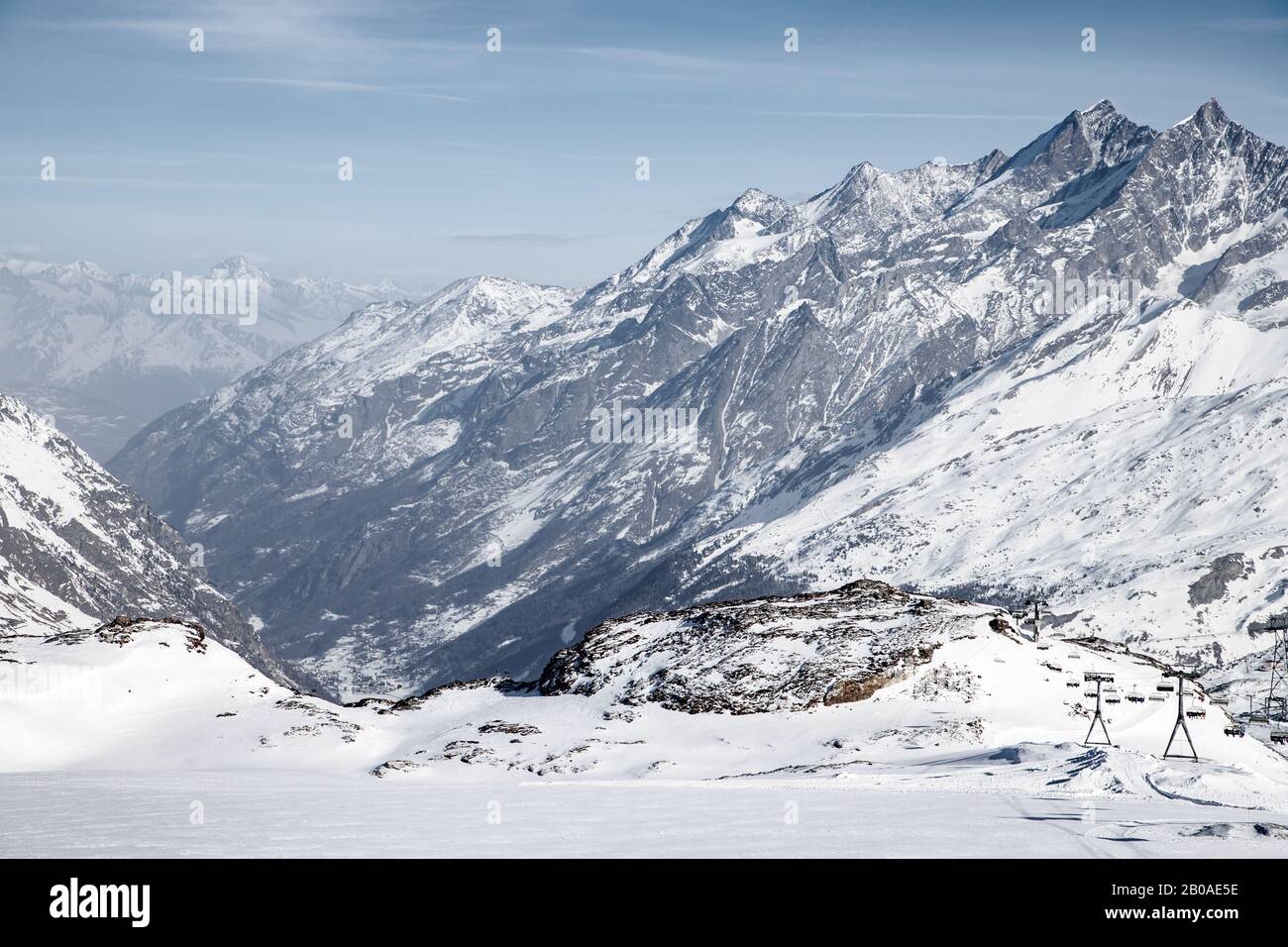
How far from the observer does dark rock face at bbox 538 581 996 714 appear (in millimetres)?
83938

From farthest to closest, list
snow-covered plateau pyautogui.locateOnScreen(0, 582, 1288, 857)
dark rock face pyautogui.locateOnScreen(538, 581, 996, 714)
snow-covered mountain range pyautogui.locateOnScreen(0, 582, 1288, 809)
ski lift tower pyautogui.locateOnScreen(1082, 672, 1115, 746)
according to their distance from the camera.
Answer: dark rock face pyautogui.locateOnScreen(538, 581, 996, 714)
snow-covered mountain range pyautogui.locateOnScreen(0, 582, 1288, 809)
ski lift tower pyautogui.locateOnScreen(1082, 672, 1115, 746)
snow-covered plateau pyautogui.locateOnScreen(0, 582, 1288, 857)

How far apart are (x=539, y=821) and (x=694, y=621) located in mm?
64674

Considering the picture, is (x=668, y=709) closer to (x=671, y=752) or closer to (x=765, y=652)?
(x=671, y=752)

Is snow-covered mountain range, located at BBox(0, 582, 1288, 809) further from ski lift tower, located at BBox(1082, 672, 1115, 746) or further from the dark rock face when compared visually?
ski lift tower, located at BBox(1082, 672, 1115, 746)

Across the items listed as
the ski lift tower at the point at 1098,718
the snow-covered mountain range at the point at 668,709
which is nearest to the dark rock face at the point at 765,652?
the snow-covered mountain range at the point at 668,709

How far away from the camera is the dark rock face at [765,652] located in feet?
275

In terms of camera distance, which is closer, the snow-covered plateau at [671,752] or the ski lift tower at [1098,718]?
the snow-covered plateau at [671,752]

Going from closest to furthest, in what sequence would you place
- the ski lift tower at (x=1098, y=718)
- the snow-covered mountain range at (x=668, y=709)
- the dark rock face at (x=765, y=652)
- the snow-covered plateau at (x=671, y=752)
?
the snow-covered plateau at (x=671, y=752), the ski lift tower at (x=1098, y=718), the snow-covered mountain range at (x=668, y=709), the dark rock face at (x=765, y=652)

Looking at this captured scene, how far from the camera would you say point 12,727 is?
7712 centimetres

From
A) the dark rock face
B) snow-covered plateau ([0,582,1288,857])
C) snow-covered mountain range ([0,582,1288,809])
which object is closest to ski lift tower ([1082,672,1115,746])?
snow-covered mountain range ([0,582,1288,809])

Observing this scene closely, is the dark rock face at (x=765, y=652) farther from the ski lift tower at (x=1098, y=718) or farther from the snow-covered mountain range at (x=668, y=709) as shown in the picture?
the ski lift tower at (x=1098, y=718)

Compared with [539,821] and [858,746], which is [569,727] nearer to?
[858,746]

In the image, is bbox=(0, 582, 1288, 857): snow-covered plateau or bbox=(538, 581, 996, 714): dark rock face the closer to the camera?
bbox=(0, 582, 1288, 857): snow-covered plateau
